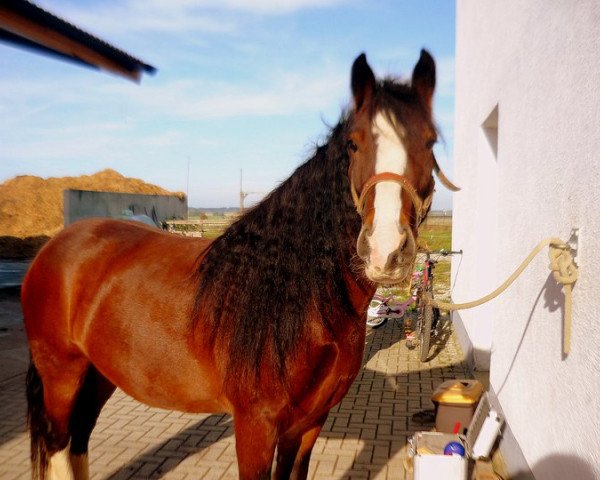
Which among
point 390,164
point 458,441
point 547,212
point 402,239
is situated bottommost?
point 458,441

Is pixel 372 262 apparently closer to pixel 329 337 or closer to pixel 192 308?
pixel 329 337

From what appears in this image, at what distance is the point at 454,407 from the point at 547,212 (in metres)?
1.84

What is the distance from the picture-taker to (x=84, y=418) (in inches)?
111

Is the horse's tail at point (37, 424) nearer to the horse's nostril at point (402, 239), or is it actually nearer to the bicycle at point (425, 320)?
the horse's nostril at point (402, 239)

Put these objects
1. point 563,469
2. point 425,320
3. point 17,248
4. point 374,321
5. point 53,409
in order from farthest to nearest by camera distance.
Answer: point 17,248, point 374,321, point 425,320, point 53,409, point 563,469

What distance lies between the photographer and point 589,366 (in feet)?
6.00

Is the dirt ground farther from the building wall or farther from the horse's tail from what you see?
the horse's tail

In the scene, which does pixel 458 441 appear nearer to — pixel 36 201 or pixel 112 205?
pixel 112 205

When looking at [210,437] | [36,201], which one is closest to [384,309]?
[210,437]

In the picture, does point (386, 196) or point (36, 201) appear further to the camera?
point (36, 201)

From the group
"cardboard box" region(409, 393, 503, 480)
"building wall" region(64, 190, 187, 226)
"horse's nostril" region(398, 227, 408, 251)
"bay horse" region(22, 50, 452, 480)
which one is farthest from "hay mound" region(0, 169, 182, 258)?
"horse's nostril" region(398, 227, 408, 251)

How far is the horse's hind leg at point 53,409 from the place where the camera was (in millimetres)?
2602

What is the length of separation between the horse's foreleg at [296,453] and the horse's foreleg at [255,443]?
12.6 inches

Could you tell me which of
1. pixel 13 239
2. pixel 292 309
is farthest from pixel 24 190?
pixel 292 309
